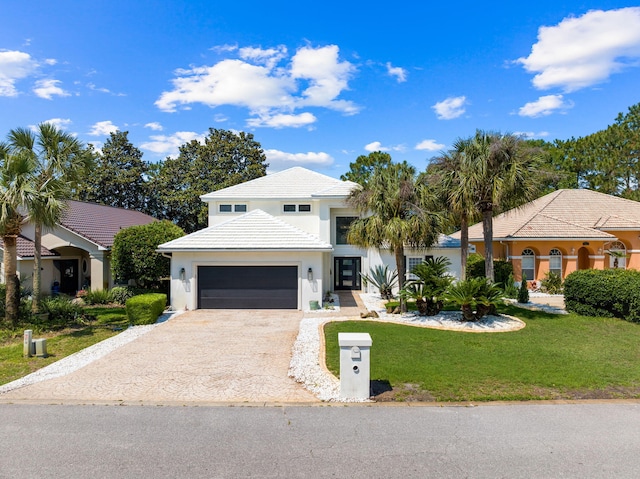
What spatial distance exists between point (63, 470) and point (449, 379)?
6645mm

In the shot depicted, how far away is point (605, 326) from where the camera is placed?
1325cm

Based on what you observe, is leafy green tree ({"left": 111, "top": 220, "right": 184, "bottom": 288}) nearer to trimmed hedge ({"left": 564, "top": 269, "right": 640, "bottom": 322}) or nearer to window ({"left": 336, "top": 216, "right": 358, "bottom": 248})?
window ({"left": 336, "top": 216, "right": 358, "bottom": 248})

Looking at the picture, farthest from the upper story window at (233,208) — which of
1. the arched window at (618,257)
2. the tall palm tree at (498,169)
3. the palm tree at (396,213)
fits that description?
the arched window at (618,257)

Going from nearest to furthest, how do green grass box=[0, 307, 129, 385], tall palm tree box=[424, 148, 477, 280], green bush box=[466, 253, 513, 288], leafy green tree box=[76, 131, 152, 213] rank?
1. green grass box=[0, 307, 129, 385]
2. tall palm tree box=[424, 148, 477, 280]
3. green bush box=[466, 253, 513, 288]
4. leafy green tree box=[76, 131, 152, 213]

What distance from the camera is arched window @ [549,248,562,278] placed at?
22453 millimetres

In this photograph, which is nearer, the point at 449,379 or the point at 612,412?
the point at 612,412

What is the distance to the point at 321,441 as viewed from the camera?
5555 millimetres

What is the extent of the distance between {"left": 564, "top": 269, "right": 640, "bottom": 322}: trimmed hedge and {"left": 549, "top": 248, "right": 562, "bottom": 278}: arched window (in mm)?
7298

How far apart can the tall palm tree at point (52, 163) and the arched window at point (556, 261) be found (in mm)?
23827

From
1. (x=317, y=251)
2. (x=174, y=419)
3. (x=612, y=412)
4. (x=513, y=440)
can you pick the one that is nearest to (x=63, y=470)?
(x=174, y=419)

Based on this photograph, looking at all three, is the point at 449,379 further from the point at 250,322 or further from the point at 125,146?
the point at 125,146

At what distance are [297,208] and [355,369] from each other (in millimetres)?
17189

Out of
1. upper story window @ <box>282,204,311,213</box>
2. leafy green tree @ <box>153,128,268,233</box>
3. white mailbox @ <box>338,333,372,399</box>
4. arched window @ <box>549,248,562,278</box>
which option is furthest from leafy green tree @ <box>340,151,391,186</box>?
white mailbox @ <box>338,333,372,399</box>

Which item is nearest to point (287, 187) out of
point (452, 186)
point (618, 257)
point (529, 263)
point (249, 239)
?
point (249, 239)
